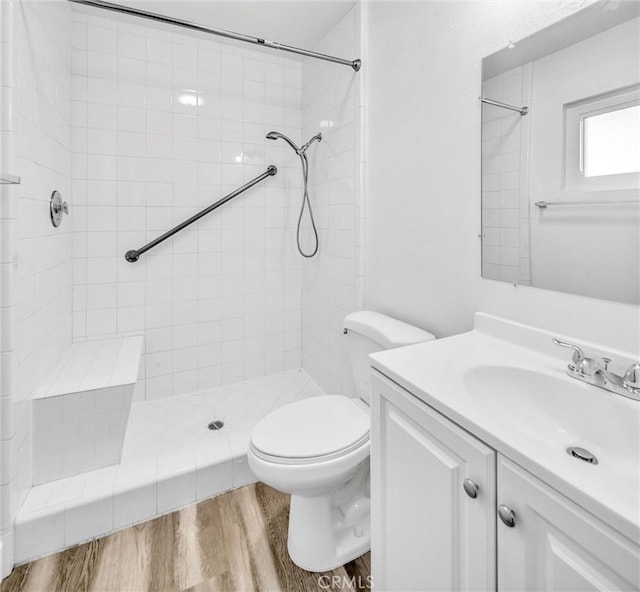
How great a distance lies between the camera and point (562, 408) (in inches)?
32.9

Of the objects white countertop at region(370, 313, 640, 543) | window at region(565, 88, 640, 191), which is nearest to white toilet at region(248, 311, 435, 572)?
white countertop at region(370, 313, 640, 543)

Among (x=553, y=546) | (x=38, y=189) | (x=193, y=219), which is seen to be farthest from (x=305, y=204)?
(x=553, y=546)

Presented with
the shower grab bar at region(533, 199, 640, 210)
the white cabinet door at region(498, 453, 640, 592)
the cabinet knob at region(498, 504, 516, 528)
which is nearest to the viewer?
the white cabinet door at region(498, 453, 640, 592)

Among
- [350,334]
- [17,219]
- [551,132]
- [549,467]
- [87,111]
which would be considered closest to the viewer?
[549,467]

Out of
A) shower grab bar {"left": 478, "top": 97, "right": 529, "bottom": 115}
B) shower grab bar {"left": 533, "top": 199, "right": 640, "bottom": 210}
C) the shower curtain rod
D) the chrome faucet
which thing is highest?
the shower curtain rod

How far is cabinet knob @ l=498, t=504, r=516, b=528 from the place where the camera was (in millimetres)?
602

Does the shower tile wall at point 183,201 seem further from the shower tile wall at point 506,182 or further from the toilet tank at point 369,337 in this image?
the shower tile wall at point 506,182

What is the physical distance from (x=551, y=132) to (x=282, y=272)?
6.17ft

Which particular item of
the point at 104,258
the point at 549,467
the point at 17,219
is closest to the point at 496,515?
the point at 549,467

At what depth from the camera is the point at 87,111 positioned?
200 centimetres

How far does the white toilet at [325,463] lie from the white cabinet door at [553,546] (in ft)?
2.09

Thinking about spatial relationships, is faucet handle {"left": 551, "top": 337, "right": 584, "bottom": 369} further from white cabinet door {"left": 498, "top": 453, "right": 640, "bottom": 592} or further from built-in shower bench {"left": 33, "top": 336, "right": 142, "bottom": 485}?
built-in shower bench {"left": 33, "top": 336, "right": 142, "bottom": 485}

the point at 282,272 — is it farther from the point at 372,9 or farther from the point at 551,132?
the point at 551,132

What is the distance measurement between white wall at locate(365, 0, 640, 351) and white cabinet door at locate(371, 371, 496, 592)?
50 centimetres
